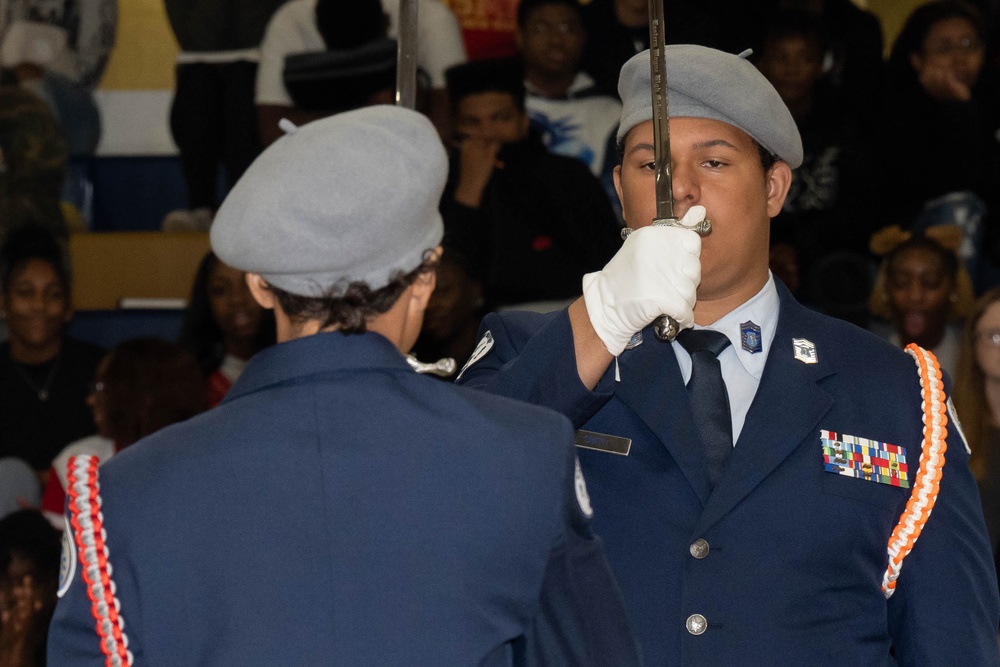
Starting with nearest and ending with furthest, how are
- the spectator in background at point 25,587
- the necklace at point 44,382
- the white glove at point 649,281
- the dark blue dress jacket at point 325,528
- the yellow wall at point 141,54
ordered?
the dark blue dress jacket at point 325,528 < the white glove at point 649,281 < the spectator in background at point 25,587 < the necklace at point 44,382 < the yellow wall at point 141,54

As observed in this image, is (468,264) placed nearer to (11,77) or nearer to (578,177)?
(578,177)

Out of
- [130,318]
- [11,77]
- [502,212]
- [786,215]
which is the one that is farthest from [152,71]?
[786,215]

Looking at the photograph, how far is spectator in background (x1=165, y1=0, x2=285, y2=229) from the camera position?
481cm

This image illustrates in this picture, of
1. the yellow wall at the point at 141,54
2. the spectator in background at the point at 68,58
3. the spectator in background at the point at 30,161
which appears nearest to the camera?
the spectator in background at the point at 30,161

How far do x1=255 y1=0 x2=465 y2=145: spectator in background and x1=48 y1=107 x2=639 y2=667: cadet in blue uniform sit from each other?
3073 mm

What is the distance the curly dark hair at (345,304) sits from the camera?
1.37 m

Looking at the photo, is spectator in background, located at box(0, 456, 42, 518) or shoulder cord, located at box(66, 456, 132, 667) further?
spectator in background, located at box(0, 456, 42, 518)

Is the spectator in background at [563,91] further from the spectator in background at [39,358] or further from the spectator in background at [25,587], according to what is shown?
the spectator in background at [25,587]

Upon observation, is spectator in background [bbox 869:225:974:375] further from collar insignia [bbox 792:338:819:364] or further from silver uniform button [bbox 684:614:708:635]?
silver uniform button [bbox 684:614:708:635]

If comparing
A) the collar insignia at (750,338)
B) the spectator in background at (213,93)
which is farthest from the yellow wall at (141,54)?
the collar insignia at (750,338)

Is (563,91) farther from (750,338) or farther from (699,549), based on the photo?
(699,549)

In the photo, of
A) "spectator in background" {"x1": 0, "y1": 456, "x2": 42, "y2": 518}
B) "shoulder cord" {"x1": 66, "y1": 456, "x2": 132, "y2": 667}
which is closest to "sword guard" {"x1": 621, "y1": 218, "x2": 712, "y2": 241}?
"shoulder cord" {"x1": 66, "y1": 456, "x2": 132, "y2": 667}

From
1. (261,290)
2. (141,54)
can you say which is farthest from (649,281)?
(141,54)

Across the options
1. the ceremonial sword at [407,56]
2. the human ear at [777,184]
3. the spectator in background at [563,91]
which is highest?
the ceremonial sword at [407,56]
